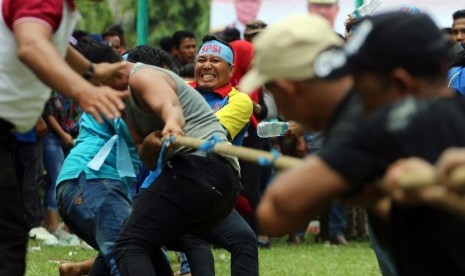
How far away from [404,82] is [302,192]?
509 millimetres

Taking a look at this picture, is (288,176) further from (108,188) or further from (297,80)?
(108,188)

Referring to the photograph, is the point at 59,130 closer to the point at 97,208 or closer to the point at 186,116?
the point at 97,208

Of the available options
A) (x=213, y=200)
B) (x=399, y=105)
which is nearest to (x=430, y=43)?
(x=399, y=105)

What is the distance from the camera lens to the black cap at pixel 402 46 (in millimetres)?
3537

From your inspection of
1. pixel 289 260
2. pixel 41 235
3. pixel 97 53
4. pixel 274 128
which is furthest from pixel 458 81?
pixel 41 235

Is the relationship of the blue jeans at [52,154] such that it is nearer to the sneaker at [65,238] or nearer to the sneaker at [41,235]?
the sneaker at [65,238]

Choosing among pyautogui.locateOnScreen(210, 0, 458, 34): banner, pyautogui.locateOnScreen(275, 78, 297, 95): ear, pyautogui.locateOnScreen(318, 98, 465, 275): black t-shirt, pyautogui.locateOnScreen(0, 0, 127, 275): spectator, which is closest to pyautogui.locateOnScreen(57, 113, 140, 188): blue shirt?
pyautogui.locateOnScreen(0, 0, 127, 275): spectator

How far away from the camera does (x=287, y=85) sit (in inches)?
150

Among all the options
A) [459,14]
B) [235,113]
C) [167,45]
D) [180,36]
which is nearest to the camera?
[235,113]

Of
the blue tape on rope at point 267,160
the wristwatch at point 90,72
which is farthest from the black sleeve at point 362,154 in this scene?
the wristwatch at point 90,72

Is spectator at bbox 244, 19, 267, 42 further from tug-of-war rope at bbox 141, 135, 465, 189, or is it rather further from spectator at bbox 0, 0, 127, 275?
spectator at bbox 0, 0, 127, 275

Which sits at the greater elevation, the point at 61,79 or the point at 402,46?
the point at 402,46

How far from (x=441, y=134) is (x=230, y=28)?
9.00 m

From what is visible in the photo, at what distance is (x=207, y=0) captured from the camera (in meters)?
29.0
